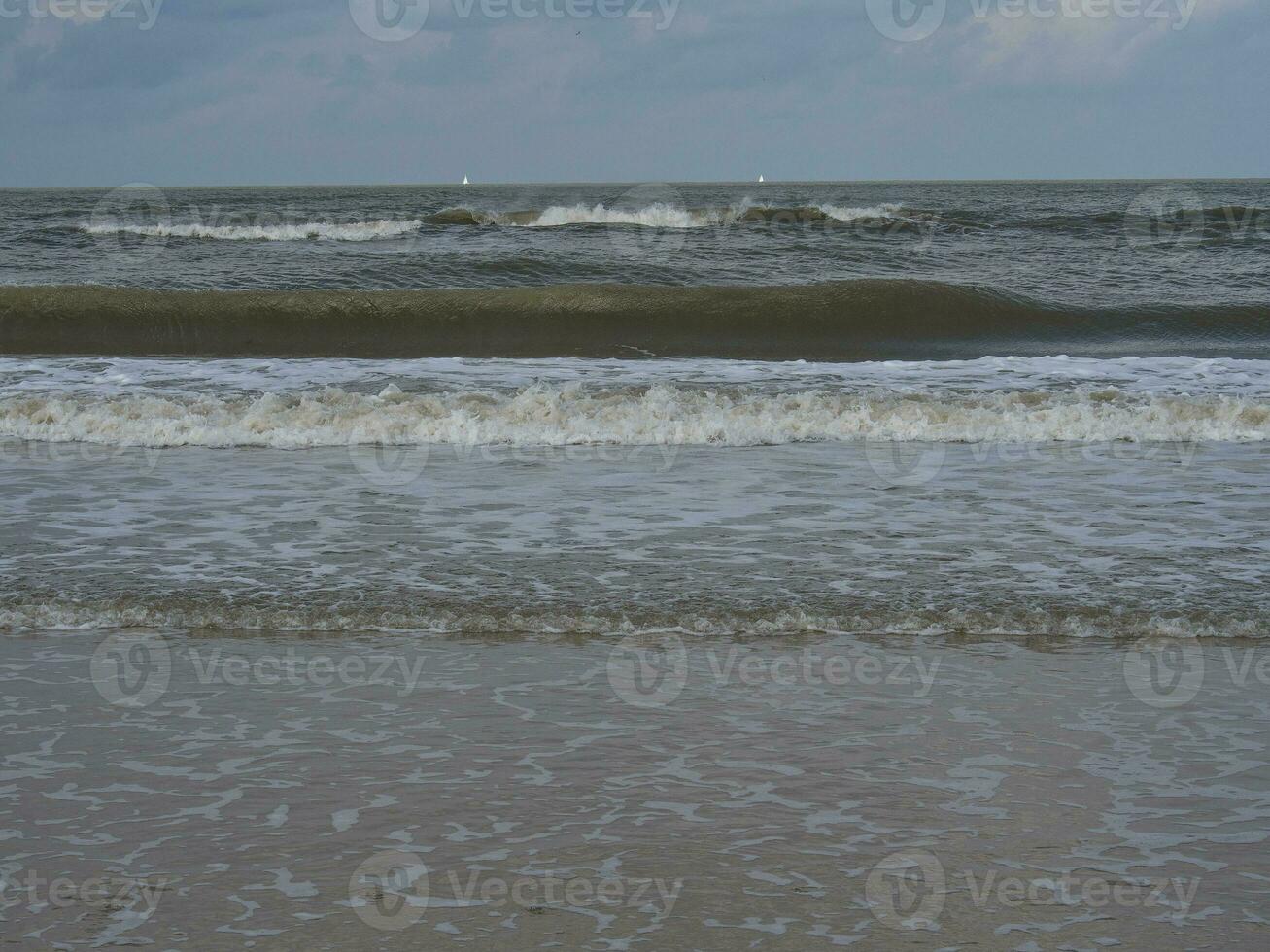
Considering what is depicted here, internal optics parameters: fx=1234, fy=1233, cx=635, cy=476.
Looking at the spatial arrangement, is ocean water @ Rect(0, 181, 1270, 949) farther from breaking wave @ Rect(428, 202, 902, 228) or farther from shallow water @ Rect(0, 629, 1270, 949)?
breaking wave @ Rect(428, 202, 902, 228)

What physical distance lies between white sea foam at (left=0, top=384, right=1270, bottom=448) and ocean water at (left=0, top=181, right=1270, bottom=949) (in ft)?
0.14

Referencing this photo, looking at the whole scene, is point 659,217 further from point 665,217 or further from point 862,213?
point 862,213

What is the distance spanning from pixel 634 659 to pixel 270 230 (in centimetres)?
2849

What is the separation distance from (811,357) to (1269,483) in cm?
762

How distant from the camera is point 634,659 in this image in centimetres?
479

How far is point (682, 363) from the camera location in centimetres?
1390

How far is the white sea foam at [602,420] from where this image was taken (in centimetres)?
961

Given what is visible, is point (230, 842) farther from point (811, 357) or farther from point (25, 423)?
point (811, 357)

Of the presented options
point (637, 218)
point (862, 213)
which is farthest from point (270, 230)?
point (862, 213)

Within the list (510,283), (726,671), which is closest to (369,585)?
(726,671)

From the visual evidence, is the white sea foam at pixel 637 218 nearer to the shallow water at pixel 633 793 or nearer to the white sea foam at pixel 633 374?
the white sea foam at pixel 633 374

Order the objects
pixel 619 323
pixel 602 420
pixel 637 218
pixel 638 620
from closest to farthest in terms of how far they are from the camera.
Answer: pixel 638 620
pixel 602 420
pixel 619 323
pixel 637 218

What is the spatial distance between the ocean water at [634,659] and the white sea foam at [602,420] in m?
0.04

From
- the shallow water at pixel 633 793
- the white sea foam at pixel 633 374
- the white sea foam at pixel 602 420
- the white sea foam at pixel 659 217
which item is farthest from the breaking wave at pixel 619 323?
the white sea foam at pixel 659 217
